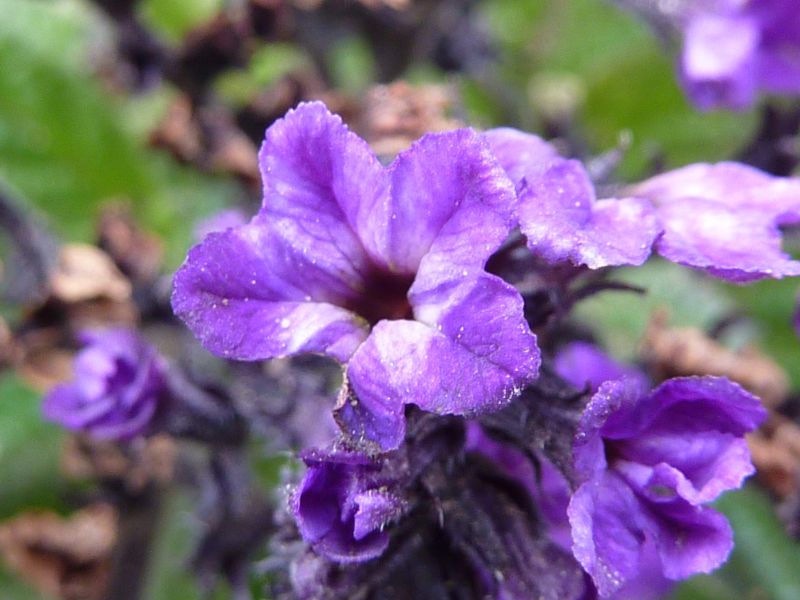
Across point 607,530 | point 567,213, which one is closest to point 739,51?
point 567,213

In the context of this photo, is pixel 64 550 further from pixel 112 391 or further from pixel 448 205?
pixel 448 205

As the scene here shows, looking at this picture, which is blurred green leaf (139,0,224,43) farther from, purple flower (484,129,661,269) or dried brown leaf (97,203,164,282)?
purple flower (484,129,661,269)

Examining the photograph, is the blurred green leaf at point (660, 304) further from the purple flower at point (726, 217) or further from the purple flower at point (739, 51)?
the purple flower at point (726, 217)

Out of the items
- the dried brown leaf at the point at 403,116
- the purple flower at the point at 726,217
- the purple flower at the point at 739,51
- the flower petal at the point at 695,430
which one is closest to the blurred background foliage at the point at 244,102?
the purple flower at the point at 739,51

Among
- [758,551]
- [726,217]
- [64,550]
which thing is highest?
[726,217]

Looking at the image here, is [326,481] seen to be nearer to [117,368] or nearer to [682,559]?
[682,559]

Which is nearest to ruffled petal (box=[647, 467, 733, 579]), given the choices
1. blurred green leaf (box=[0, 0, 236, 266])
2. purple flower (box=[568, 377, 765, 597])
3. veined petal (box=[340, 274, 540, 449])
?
purple flower (box=[568, 377, 765, 597])

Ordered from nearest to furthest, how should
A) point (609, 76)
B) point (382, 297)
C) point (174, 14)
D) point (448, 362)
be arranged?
point (448, 362) < point (382, 297) < point (174, 14) < point (609, 76)
